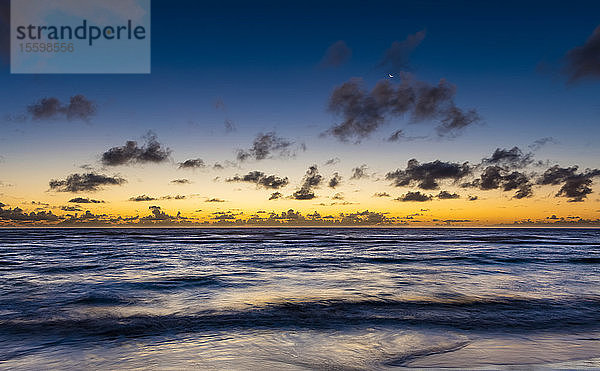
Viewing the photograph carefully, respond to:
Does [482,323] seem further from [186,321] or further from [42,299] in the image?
[42,299]

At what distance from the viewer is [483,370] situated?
4957 mm

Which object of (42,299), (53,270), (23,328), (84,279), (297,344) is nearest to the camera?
(297,344)

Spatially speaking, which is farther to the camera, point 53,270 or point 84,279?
point 53,270

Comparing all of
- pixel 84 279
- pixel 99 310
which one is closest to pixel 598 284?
pixel 99 310

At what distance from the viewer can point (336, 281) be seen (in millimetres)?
14156

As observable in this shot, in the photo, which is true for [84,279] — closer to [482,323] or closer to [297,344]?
[297,344]

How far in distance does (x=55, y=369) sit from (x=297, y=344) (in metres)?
3.40

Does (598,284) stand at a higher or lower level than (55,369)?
lower

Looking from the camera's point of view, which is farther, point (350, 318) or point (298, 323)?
point (350, 318)

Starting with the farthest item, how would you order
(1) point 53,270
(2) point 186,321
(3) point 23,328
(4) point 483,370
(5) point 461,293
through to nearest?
(1) point 53,270 → (5) point 461,293 → (2) point 186,321 → (3) point 23,328 → (4) point 483,370

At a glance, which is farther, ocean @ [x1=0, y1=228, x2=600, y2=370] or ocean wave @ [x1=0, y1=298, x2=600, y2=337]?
ocean wave @ [x1=0, y1=298, x2=600, y2=337]

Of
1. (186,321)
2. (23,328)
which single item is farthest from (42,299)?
(186,321)

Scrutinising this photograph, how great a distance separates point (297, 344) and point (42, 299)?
815 cm

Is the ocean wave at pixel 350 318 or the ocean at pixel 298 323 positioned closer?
the ocean at pixel 298 323
